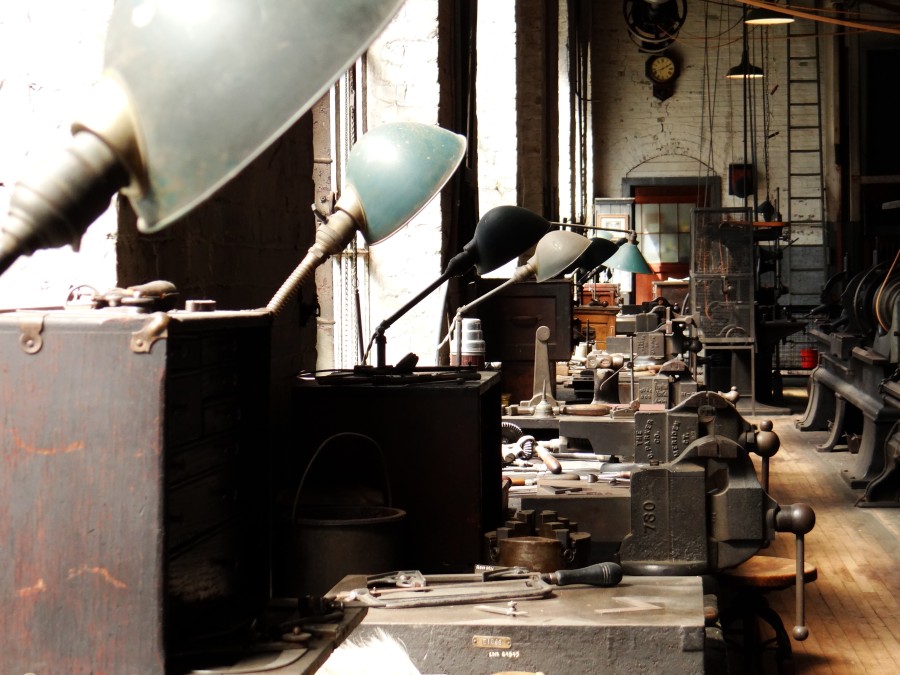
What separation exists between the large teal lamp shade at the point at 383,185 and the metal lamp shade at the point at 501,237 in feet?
2.84

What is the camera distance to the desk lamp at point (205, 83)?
93 centimetres

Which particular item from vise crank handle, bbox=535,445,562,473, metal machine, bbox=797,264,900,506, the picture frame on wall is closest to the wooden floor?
metal machine, bbox=797,264,900,506

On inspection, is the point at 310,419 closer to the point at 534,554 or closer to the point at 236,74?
the point at 534,554

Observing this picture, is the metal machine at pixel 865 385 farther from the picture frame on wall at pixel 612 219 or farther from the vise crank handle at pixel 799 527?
the picture frame on wall at pixel 612 219

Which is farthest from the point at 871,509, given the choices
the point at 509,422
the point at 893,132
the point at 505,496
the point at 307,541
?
the point at 893,132

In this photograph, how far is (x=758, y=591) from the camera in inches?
144

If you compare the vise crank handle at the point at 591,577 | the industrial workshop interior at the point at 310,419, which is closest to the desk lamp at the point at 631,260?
the industrial workshop interior at the point at 310,419

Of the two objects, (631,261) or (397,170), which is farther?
(631,261)

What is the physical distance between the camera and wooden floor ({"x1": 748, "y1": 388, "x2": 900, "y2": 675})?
4.44 meters

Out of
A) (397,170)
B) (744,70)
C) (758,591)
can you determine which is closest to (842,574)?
(758,591)

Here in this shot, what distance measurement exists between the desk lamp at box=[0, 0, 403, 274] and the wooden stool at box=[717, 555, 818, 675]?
2808mm

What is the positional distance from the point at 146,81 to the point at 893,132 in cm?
1658

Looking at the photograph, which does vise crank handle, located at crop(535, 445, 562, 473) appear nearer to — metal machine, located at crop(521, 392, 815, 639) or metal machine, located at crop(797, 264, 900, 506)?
metal machine, located at crop(521, 392, 815, 639)

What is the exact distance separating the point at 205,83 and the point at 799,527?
2.01 meters
